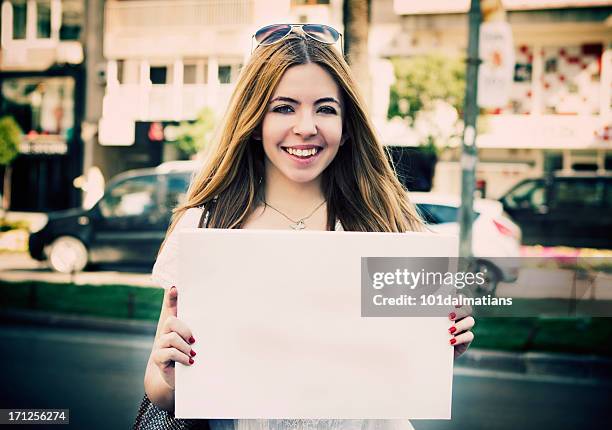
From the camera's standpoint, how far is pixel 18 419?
3.49 meters

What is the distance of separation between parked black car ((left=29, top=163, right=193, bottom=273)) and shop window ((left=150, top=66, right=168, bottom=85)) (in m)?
12.4

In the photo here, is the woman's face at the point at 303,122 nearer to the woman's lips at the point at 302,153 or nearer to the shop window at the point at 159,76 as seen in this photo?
the woman's lips at the point at 302,153

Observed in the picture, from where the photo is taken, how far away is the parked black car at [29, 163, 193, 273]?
10.6 m

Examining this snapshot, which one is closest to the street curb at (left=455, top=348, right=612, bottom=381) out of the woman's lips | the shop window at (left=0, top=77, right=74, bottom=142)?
the woman's lips

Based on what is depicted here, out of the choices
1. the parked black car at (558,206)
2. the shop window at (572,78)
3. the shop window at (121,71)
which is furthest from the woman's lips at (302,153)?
the shop window at (121,71)

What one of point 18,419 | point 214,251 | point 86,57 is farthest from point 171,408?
point 86,57

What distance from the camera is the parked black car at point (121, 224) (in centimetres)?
1065

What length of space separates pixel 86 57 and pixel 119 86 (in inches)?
58.7

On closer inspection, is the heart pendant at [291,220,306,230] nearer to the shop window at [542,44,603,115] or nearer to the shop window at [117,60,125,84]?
the shop window at [542,44,603,115]

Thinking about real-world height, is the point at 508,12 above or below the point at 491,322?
above

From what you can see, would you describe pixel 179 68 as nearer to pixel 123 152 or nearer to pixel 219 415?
pixel 123 152

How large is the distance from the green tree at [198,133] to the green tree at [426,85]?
16.5ft

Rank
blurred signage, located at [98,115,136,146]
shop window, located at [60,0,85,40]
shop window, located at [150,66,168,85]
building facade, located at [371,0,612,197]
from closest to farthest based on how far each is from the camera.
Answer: building facade, located at [371,0,612,197] → shop window, located at [150,66,168,85] → blurred signage, located at [98,115,136,146] → shop window, located at [60,0,85,40]

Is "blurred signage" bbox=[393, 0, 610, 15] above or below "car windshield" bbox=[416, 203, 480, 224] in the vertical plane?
above
